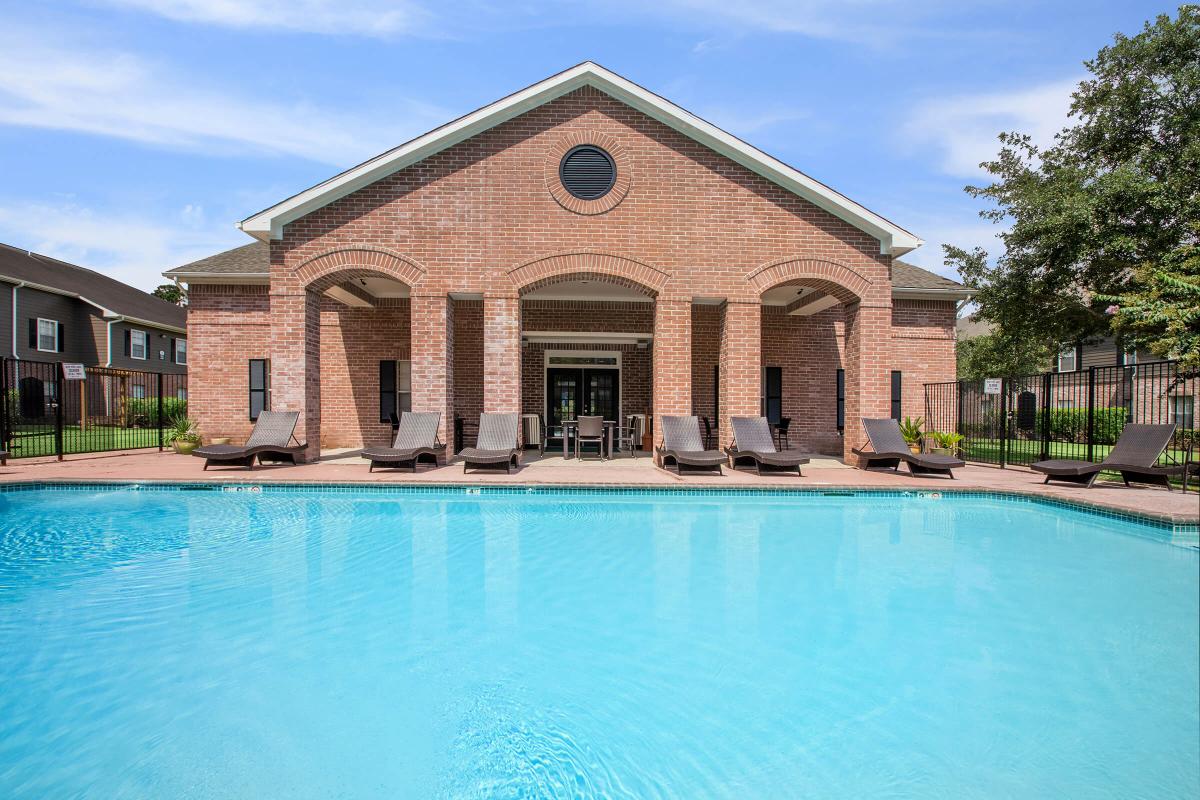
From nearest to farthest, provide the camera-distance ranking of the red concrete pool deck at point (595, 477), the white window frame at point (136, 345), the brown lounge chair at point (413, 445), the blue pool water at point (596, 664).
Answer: the blue pool water at point (596, 664) < the red concrete pool deck at point (595, 477) < the brown lounge chair at point (413, 445) < the white window frame at point (136, 345)

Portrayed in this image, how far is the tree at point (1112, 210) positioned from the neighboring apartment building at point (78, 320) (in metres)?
34.2

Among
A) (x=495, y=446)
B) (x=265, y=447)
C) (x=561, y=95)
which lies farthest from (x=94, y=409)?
(x=561, y=95)

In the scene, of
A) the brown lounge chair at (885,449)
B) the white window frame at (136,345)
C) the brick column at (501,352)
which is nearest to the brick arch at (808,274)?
the brown lounge chair at (885,449)

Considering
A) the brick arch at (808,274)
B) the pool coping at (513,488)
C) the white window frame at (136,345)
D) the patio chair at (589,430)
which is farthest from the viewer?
the white window frame at (136,345)

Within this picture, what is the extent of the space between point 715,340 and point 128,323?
29.5 metres

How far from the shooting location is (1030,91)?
1340cm

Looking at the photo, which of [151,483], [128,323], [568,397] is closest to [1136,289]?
[568,397]

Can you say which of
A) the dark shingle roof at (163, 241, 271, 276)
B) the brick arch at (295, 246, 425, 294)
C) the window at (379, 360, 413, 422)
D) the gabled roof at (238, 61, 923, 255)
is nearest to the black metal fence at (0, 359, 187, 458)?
the dark shingle roof at (163, 241, 271, 276)

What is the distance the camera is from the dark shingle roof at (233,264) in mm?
15469

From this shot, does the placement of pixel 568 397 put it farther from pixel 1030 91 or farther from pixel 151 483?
pixel 1030 91

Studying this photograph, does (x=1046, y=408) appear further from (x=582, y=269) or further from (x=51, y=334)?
(x=51, y=334)

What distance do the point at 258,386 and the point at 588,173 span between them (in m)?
10.6

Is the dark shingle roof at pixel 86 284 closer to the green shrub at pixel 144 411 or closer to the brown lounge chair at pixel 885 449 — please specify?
the green shrub at pixel 144 411

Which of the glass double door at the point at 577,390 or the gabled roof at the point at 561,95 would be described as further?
the glass double door at the point at 577,390
